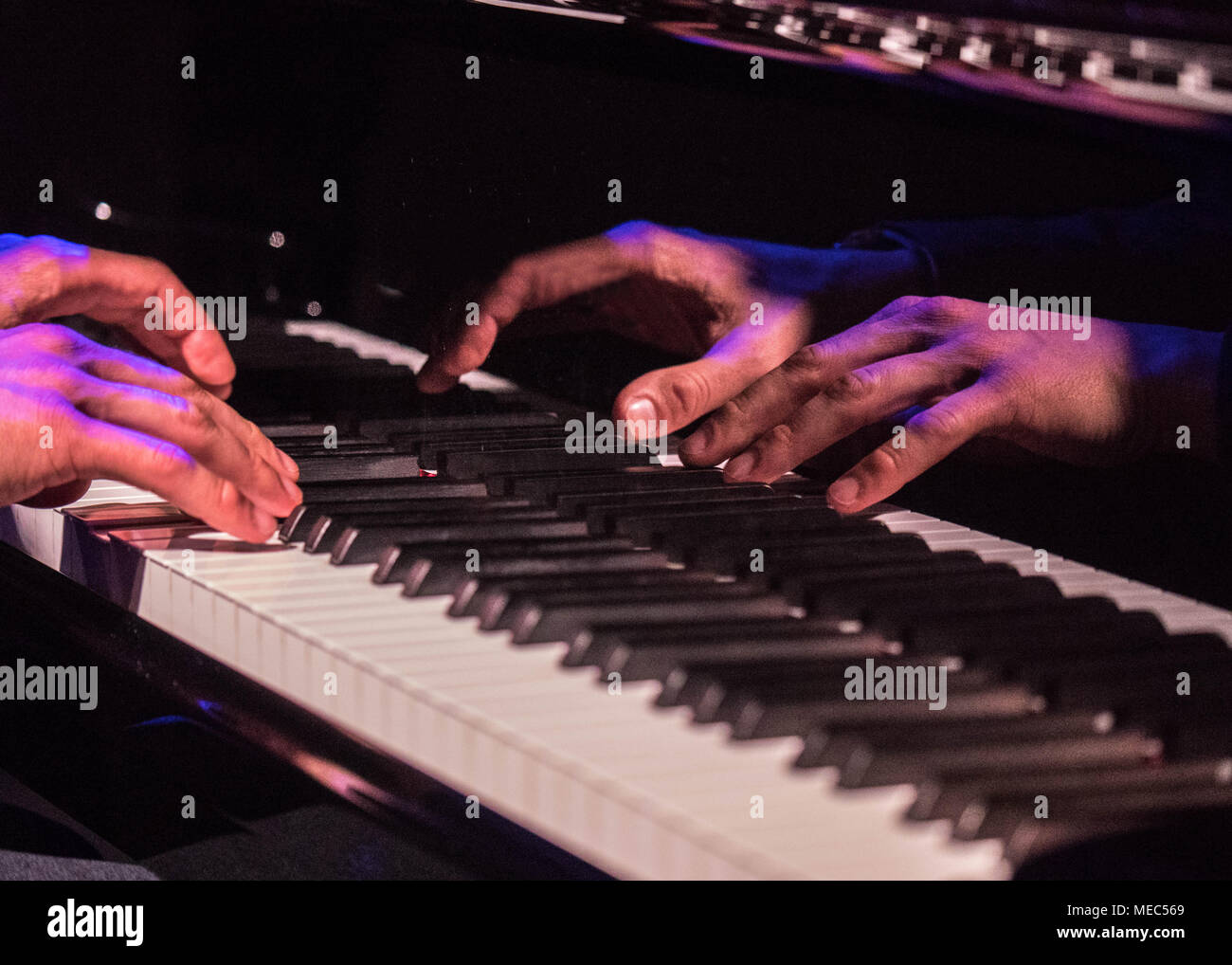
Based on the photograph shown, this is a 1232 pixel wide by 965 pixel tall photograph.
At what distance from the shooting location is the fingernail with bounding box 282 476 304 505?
53.2 inches

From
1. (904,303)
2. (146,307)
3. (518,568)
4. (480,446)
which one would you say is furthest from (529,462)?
(146,307)

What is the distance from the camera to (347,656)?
3.30ft

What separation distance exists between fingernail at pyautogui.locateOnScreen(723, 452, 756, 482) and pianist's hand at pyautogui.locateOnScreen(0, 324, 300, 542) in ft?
1.38

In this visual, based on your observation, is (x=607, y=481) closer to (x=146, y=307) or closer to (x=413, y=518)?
(x=413, y=518)

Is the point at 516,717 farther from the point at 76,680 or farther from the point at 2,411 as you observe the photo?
the point at 76,680

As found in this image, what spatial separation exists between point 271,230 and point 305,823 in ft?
2.80

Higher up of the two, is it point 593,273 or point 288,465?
point 593,273

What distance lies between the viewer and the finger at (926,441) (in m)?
1.17

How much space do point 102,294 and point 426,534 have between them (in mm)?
733

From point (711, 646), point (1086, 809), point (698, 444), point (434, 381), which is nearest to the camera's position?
point (1086, 809)

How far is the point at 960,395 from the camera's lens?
1.18m

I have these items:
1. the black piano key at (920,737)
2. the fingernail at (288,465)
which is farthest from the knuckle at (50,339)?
the black piano key at (920,737)
